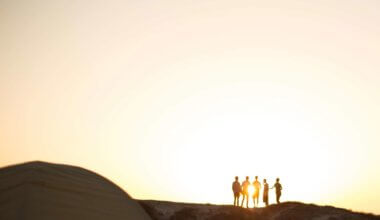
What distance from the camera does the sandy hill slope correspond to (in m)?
6.14

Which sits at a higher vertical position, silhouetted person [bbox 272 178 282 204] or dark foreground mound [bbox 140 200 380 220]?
silhouetted person [bbox 272 178 282 204]

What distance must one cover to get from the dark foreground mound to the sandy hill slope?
19.1 m

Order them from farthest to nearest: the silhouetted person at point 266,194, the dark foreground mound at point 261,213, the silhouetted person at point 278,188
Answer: the silhouetted person at point 266,194, the silhouetted person at point 278,188, the dark foreground mound at point 261,213

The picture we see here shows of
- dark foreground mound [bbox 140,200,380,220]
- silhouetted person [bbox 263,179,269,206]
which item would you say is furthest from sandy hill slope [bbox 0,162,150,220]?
silhouetted person [bbox 263,179,269,206]

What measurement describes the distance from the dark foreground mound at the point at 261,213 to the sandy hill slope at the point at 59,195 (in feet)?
62.6

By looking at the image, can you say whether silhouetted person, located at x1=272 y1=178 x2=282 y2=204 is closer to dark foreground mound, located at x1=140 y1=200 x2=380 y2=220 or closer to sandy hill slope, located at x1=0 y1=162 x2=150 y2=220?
dark foreground mound, located at x1=140 y1=200 x2=380 y2=220

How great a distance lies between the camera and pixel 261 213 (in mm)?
28797

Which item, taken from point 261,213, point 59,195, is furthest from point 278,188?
point 59,195

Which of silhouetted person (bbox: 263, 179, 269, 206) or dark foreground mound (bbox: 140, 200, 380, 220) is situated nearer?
dark foreground mound (bbox: 140, 200, 380, 220)

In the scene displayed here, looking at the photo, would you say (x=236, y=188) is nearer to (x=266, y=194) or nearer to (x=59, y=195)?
(x=266, y=194)

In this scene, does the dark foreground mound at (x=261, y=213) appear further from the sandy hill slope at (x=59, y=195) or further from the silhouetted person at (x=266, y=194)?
the sandy hill slope at (x=59, y=195)

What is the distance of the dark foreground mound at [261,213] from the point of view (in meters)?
27.6

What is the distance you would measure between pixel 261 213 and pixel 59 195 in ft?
78.4

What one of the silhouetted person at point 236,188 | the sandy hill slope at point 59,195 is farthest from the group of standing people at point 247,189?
the sandy hill slope at point 59,195
